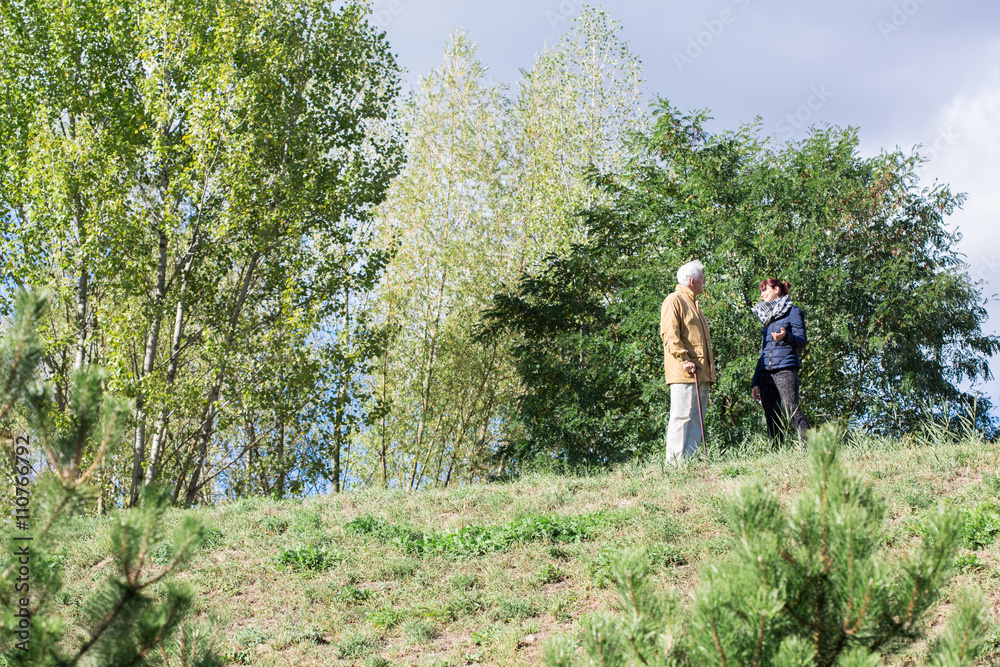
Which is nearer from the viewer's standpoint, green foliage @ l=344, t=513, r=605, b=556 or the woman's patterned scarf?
green foliage @ l=344, t=513, r=605, b=556

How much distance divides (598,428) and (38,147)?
35.9 ft

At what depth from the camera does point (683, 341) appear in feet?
27.2

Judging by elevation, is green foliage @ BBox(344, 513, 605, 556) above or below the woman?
below

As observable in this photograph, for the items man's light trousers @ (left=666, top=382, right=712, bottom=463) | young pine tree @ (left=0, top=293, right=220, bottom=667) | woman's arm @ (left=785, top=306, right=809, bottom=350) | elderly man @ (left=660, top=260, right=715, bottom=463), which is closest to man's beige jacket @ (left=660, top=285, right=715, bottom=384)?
elderly man @ (left=660, top=260, right=715, bottom=463)

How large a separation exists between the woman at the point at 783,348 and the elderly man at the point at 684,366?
2.41ft

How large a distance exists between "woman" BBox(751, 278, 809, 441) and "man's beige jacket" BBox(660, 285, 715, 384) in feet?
2.42

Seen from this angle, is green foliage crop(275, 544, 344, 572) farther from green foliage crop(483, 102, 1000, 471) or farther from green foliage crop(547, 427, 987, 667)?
green foliage crop(483, 102, 1000, 471)

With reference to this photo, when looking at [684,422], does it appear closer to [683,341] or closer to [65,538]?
[683,341]

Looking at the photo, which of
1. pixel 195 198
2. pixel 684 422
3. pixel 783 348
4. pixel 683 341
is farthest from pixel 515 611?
pixel 195 198

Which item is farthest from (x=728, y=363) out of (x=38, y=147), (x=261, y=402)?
(x=38, y=147)

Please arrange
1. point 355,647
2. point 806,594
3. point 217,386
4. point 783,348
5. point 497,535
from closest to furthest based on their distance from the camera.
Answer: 1. point 806,594
2. point 355,647
3. point 497,535
4. point 783,348
5. point 217,386

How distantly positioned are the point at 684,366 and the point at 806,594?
5.55 meters

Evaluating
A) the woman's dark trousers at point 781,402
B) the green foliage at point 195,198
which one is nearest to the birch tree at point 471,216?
the green foliage at point 195,198

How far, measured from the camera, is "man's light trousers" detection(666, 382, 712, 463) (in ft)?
27.0
